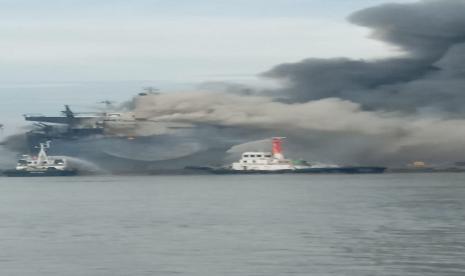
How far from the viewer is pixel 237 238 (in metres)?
47.4

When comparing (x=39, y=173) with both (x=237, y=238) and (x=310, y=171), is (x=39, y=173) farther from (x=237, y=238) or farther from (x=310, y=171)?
(x=237, y=238)

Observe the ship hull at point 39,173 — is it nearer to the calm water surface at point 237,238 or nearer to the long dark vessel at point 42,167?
the long dark vessel at point 42,167

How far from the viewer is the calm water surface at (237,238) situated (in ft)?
125

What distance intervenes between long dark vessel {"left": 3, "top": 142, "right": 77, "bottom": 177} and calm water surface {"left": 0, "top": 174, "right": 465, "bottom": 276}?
9212cm

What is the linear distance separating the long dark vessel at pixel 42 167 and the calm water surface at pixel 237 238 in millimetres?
92123

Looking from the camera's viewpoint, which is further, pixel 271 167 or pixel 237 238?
pixel 271 167

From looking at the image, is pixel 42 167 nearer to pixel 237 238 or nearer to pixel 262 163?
pixel 262 163

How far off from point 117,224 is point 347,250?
1768 centimetres

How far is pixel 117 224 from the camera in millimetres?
56656

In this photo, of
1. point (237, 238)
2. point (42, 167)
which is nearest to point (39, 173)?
point (42, 167)

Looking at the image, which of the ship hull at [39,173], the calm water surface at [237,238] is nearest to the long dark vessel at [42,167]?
the ship hull at [39,173]

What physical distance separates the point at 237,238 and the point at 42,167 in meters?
124

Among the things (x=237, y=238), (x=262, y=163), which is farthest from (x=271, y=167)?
(x=237, y=238)

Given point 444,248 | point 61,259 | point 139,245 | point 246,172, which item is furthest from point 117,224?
point 246,172
